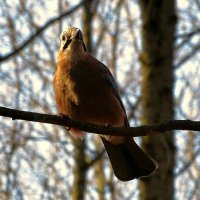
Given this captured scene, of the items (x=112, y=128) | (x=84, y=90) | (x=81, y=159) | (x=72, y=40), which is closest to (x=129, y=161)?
(x=84, y=90)

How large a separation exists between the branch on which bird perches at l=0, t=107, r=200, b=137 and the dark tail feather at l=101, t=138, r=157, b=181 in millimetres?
1475

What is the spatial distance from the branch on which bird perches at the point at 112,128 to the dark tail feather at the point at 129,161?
1.48m

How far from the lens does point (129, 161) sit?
14.9 feet

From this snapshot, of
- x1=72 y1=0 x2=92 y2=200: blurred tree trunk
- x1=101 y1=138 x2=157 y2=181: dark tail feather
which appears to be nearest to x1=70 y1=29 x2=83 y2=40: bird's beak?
x1=101 y1=138 x2=157 y2=181: dark tail feather

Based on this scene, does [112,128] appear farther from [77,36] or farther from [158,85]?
[158,85]

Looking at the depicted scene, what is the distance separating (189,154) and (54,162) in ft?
6.72

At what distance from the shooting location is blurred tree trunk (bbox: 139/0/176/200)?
508 cm

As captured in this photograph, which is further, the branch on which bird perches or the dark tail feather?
the dark tail feather

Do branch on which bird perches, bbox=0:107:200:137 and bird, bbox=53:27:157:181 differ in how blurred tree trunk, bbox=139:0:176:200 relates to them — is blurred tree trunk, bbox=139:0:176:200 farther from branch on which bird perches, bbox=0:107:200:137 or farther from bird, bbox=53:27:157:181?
branch on which bird perches, bbox=0:107:200:137

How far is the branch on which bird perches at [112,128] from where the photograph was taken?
9.15 ft

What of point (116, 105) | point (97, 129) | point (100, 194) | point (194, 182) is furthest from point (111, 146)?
point (194, 182)

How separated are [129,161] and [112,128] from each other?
Result: 5.54 ft

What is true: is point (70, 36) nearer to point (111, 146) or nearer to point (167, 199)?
point (111, 146)

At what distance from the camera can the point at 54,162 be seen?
8.99 m
